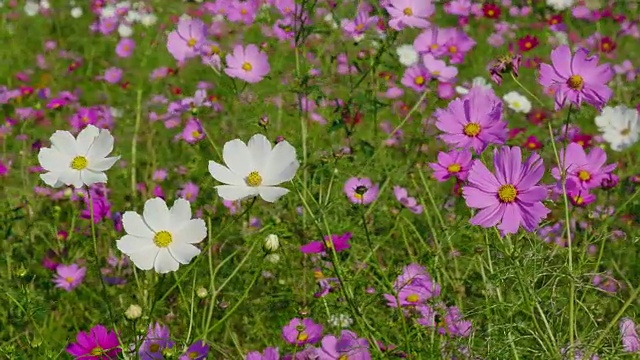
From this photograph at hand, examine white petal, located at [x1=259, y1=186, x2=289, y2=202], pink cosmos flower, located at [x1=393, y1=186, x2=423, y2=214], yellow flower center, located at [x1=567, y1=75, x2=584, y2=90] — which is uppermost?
yellow flower center, located at [x1=567, y1=75, x2=584, y2=90]

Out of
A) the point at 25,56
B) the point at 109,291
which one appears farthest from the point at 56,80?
the point at 109,291

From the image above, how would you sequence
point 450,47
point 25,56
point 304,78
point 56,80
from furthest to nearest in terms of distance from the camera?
point 25,56 → point 56,80 → point 450,47 → point 304,78

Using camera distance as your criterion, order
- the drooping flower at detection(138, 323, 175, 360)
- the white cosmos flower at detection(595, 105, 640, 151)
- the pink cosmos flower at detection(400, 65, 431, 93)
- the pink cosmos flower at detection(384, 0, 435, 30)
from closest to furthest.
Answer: the drooping flower at detection(138, 323, 175, 360) < the pink cosmos flower at detection(384, 0, 435, 30) < the white cosmos flower at detection(595, 105, 640, 151) < the pink cosmos flower at detection(400, 65, 431, 93)

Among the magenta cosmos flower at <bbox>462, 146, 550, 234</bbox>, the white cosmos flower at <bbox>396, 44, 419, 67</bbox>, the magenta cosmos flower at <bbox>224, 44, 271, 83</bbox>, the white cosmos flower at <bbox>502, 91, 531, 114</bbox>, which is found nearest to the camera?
the magenta cosmos flower at <bbox>462, 146, 550, 234</bbox>

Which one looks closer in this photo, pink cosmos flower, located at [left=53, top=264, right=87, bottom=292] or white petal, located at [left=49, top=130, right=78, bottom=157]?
white petal, located at [left=49, top=130, right=78, bottom=157]

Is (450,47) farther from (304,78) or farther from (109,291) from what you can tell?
(109,291)

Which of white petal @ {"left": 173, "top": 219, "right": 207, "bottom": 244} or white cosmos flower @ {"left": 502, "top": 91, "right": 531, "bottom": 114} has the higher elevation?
white petal @ {"left": 173, "top": 219, "right": 207, "bottom": 244}

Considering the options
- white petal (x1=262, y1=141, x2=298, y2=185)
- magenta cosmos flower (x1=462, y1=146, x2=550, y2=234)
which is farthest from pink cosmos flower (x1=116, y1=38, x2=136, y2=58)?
magenta cosmos flower (x1=462, y1=146, x2=550, y2=234)

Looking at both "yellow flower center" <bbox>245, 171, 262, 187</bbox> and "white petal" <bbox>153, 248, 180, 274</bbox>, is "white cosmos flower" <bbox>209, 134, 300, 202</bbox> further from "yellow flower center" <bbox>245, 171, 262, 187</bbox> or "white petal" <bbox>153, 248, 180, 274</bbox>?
"white petal" <bbox>153, 248, 180, 274</bbox>
